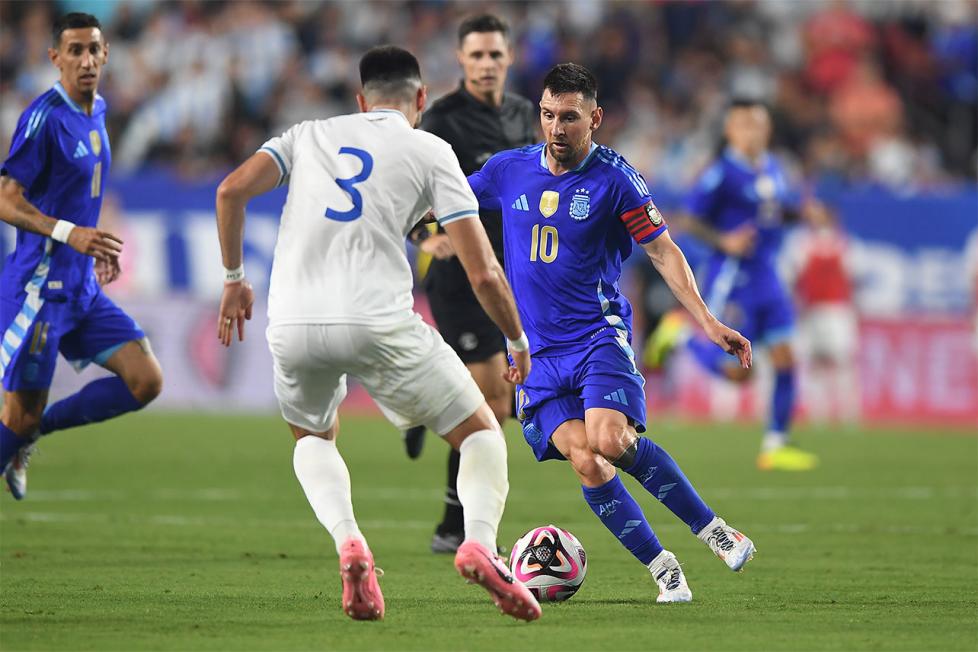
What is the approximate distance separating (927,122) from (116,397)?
17529mm

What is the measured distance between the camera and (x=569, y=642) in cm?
622

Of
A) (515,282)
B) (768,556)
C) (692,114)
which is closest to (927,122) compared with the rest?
(692,114)

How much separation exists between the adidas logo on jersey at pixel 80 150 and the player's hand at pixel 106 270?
2.22 feet

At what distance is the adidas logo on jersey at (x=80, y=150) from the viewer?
912 cm

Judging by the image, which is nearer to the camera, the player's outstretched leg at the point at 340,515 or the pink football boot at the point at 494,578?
the pink football boot at the point at 494,578

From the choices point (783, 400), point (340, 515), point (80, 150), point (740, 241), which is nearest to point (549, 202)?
point (340, 515)

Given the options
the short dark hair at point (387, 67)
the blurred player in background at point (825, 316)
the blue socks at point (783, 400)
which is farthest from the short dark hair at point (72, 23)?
the blurred player in background at point (825, 316)

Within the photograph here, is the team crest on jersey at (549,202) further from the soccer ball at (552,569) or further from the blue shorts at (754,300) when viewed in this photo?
the blue shorts at (754,300)

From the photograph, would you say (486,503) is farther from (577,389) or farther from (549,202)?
(549,202)

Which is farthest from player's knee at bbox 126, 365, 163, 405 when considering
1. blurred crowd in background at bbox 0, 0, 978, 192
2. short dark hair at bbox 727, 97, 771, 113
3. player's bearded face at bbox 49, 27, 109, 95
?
blurred crowd in background at bbox 0, 0, 978, 192

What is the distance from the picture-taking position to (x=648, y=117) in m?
23.6

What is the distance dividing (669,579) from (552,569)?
54cm

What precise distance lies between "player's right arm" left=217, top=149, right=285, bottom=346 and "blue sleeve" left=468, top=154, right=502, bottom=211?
1.59 m

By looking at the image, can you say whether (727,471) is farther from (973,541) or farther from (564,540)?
(564,540)
